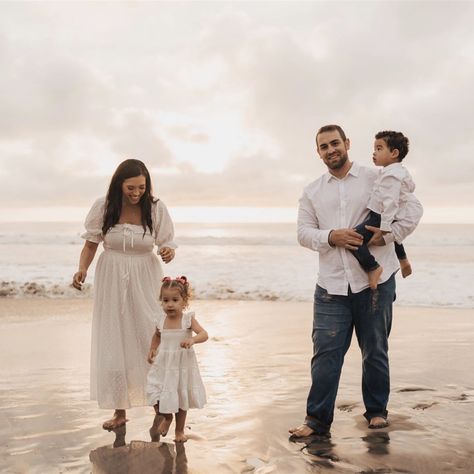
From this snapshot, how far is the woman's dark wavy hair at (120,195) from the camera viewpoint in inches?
185

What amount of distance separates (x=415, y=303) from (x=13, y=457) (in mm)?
9650

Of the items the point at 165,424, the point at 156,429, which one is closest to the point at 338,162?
the point at 165,424

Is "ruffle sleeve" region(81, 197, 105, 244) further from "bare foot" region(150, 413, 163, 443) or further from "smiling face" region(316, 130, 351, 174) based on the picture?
"smiling face" region(316, 130, 351, 174)

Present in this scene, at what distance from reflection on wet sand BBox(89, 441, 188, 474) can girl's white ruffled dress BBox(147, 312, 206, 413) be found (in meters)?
0.28

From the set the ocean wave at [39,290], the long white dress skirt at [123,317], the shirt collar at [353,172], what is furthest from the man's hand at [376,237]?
the ocean wave at [39,290]

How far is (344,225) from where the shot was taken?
4.50 metres

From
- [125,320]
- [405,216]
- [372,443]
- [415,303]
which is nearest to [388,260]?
[405,216]

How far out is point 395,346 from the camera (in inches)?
302

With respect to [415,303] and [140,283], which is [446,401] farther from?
[415,303]

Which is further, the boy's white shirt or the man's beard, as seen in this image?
the man's beard

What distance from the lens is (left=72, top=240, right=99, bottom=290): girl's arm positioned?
15.5 ft

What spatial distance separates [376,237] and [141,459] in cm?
212

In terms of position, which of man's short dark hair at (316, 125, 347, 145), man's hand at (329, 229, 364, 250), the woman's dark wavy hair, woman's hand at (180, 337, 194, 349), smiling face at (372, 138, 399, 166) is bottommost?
woman's hand at (180, 337, 194, 349)

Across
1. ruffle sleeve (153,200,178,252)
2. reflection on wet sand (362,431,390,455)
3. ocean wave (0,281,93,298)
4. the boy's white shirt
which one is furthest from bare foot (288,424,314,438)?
ocean wave (0,281,93,298)
